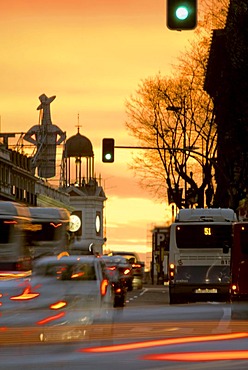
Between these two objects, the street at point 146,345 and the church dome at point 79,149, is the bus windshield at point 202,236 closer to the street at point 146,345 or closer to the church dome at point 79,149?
the street at point 146,345

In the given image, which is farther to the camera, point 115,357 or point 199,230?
point 199,230

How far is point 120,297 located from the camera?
3675cm

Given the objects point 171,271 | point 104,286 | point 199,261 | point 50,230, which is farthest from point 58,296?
point 50,230

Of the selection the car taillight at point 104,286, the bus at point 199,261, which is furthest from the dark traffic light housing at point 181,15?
the bus at point 199,261

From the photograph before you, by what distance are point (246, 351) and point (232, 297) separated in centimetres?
1958

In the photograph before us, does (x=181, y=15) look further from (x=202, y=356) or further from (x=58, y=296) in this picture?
(x=202, y=356)

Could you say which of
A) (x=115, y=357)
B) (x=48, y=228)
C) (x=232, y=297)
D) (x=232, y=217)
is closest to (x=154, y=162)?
(x=48, y=228)

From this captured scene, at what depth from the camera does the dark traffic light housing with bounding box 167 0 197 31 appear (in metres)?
18.2

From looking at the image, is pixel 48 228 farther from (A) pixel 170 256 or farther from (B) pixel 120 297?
(B) pixel 120 297

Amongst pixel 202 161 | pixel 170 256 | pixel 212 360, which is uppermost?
pixel 202 161

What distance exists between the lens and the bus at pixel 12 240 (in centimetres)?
4103

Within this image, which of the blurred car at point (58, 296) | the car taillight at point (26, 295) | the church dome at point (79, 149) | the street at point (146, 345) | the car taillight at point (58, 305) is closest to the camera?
the street at point (146, 345)

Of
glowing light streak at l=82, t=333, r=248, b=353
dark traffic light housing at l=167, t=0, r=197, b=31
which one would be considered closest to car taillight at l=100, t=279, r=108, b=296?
dark traffic light housing at l=167, t=0, r=197, b=31

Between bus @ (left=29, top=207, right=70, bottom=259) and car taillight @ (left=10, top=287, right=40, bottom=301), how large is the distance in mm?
27611
